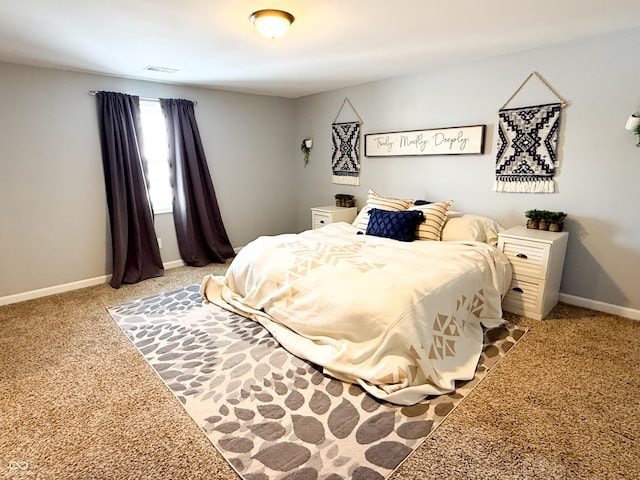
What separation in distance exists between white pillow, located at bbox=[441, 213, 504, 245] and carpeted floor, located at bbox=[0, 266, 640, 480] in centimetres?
85

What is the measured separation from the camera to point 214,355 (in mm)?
2480

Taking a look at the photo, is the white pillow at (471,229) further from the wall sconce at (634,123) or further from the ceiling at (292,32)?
the ceiling at (292,32)

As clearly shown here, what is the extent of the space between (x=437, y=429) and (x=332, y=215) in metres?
3.06

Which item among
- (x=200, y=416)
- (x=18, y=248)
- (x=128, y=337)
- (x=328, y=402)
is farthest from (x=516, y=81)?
(x=18, y=248)

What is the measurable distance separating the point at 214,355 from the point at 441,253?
1866mm

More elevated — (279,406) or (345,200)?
(345,200)

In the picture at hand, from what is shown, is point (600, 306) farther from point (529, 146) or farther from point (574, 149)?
point (529, 146)

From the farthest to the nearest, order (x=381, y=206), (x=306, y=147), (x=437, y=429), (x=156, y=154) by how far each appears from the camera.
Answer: (x=306, y=147), (x=156, y=154), (x=381, y=206), (x=437, y=429)

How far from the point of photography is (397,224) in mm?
3361

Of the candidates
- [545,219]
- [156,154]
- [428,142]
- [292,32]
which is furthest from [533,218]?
[156,154]

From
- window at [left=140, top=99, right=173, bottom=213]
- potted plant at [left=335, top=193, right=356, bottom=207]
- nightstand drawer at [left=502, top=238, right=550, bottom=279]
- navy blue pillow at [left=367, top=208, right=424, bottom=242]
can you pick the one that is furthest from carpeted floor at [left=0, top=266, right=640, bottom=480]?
potted plant at [left=335, top=193, right=356, bottom=207]

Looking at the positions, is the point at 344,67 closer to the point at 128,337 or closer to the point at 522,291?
the point at 522,291

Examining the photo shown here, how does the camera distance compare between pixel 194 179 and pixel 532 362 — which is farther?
pixel 194 179

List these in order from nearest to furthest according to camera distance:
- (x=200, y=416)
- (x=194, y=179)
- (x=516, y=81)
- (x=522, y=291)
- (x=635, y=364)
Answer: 1. (x=200, y=416)
2. (x=635, y=364)
3. (x=522, y=291)
4. (x=516, y=81)
5. (x=194, y=179)
